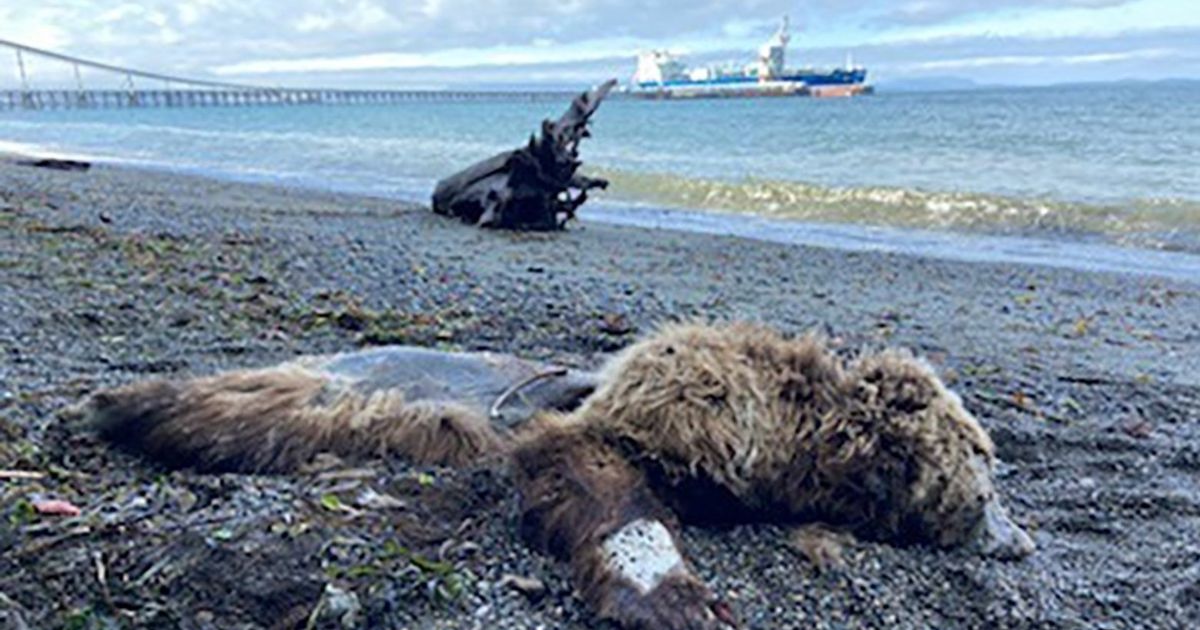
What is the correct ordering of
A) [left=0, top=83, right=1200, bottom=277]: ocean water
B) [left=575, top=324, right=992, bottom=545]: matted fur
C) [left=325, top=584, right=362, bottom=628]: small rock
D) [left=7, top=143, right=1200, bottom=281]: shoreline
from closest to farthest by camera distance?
1. [left=325, top=584, right=362, bottom=628]: small rock
2. [left=575, top=324, right=992, bottom=545]: matted fur
3. [left=7, top=143, right=1200, bottom=281]: shoreline
4. [left=0, top=83, right=1200, bottom=277]: ocean water

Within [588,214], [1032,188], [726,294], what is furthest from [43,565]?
[1032,188]

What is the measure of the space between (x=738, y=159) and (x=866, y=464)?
27.8m

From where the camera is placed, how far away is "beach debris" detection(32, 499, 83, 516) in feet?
8.72

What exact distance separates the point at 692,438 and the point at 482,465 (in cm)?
66

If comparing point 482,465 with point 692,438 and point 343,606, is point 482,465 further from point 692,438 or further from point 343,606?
point 343,606

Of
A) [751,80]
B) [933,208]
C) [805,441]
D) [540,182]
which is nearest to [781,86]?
[751,80]

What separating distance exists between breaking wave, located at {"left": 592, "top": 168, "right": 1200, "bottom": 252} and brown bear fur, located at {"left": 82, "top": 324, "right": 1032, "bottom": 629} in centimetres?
1336

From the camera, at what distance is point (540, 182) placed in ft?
42.1

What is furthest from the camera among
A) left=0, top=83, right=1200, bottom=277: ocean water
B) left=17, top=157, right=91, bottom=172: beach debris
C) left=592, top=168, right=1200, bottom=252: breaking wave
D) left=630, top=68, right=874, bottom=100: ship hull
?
left=630, top=68, right=874, bottom=100: ship hull

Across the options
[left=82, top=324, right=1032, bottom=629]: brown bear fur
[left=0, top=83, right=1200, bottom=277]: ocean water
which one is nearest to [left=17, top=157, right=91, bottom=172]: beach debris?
[left=0, top=83, right=1200, bottom=277]: ocean water

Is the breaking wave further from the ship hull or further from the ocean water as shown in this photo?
the ship hull

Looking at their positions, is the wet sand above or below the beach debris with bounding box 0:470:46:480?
below

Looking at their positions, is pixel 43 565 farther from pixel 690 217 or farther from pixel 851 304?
pixel 690 217

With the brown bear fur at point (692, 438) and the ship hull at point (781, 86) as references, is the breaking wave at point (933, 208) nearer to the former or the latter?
the brown bear fur at point (692, 438)
